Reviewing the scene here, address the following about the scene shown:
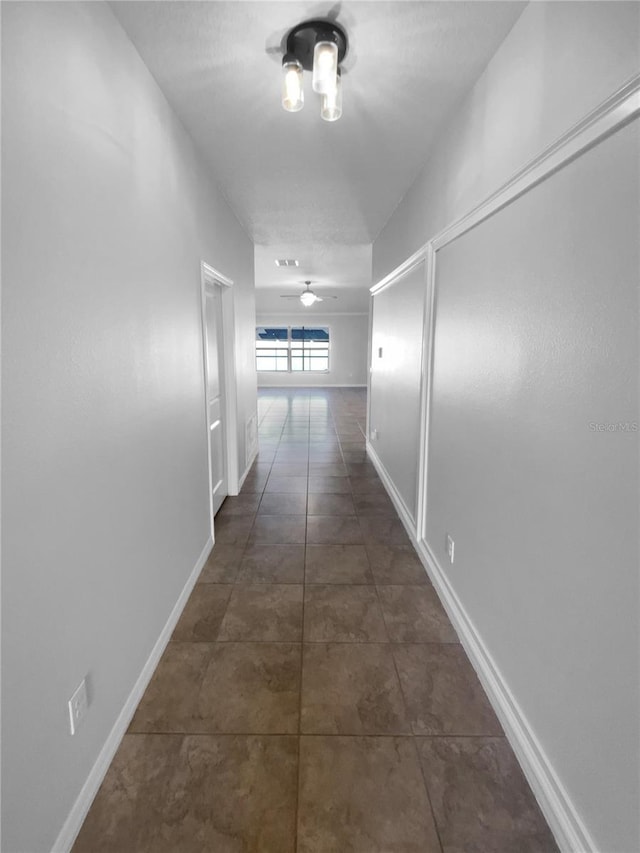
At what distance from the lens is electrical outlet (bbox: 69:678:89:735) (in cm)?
126

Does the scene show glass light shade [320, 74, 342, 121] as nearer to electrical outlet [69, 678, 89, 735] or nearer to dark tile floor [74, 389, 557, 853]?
electrical outlet [69, 678, 89, 735]

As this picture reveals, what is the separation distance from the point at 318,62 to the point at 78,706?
234 centimetres

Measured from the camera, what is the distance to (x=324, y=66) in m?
1.51

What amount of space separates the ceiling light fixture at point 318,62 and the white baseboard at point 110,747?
7.82ft

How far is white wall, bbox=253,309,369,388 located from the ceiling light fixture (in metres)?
11.3

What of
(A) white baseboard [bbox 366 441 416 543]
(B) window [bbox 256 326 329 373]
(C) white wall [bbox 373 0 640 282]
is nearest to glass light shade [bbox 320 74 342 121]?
(C) white wall [bbox 373 0 640 282]

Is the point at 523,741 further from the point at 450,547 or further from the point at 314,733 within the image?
the point at 450,547

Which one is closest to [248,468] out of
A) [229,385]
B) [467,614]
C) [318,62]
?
[229,385]

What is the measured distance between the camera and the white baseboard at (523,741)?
1.21 metres

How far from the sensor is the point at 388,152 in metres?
2.66

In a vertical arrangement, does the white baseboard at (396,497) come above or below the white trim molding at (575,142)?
below

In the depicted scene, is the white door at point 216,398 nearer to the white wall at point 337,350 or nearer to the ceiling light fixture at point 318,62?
the ceiling light fixture at point 318,62

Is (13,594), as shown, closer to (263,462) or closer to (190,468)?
(190,468)

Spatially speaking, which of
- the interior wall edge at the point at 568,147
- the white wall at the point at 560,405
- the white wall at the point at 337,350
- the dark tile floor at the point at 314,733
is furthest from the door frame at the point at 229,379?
the white wall at the point at 337,350
